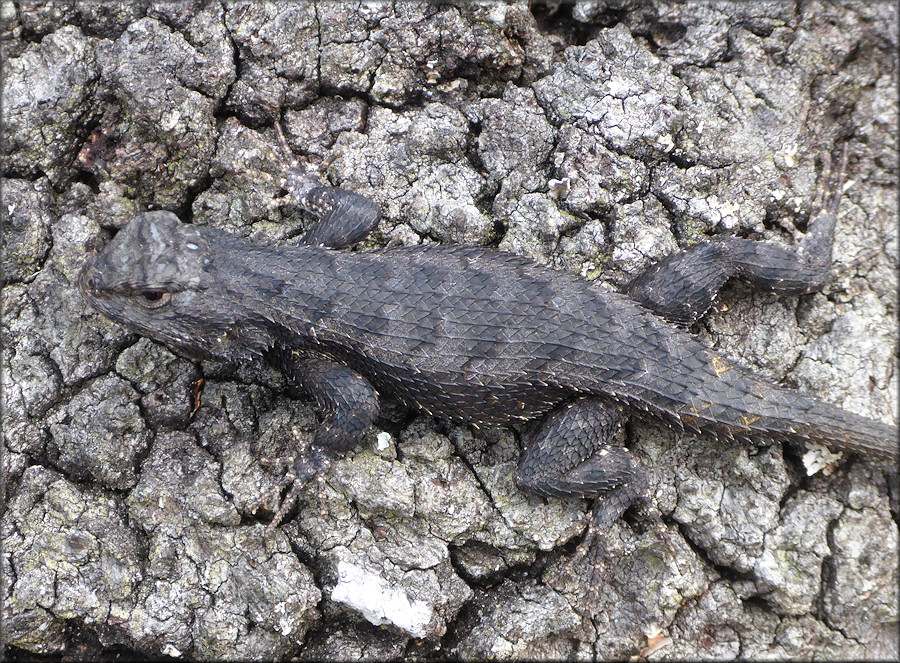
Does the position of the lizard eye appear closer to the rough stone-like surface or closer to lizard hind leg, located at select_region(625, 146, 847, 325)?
the rough stone-like surface

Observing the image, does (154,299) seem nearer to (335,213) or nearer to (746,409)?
(335,213)

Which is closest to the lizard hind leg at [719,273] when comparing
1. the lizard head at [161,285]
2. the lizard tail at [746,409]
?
the lizard tail at [746,409]

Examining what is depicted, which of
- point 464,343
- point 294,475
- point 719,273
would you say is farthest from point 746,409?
point 294,475

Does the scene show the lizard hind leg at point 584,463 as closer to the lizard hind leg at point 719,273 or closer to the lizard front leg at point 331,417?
the lizard hind leg at point 719,273

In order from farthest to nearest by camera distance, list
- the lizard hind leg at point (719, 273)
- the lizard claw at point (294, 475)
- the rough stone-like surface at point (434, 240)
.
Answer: the lizard hind leg at point (719, 273) < the lizard claw at point (294, 475) < the rough stone-like surface at point (434, 240)

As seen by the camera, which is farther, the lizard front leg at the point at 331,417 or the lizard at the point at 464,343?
the lizard front leg at the point at 331,417

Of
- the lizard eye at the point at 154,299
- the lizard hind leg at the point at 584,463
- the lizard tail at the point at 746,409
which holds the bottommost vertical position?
the lizard hind leg at the point at 584,463
